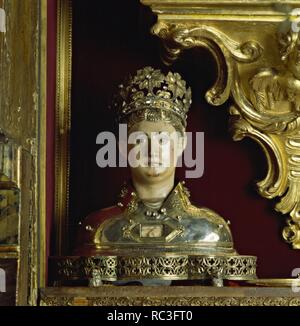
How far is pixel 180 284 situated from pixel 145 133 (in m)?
0.33

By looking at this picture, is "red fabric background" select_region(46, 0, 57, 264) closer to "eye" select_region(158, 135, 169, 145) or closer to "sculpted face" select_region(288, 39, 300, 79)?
"eye" select_region(158, 135, 169, 145)

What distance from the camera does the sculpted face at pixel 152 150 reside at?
3064 mm

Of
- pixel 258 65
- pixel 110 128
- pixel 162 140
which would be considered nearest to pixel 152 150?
pixel 162 140

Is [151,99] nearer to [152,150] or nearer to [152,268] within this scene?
[152,150]

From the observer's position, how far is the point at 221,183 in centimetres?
329

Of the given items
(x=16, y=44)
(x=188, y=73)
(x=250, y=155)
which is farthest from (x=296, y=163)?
(x=16, y=44)

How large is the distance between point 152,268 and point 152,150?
0.89 feet

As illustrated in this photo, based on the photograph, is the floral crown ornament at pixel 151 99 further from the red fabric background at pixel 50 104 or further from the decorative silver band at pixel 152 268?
the decorative silver band at pixel 152 268

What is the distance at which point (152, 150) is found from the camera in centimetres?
306

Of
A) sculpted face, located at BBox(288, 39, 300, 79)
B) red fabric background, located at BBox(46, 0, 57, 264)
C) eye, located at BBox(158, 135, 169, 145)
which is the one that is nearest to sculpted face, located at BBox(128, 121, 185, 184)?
eye, located at BBox(158, 135, 169, 145)

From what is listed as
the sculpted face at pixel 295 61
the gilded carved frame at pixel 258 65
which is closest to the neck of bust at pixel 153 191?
the gilded carved frame at pixel 258 65

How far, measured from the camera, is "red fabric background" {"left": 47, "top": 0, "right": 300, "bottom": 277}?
129 inches

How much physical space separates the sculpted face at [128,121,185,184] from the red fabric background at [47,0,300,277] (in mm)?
203

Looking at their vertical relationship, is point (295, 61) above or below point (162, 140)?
above
